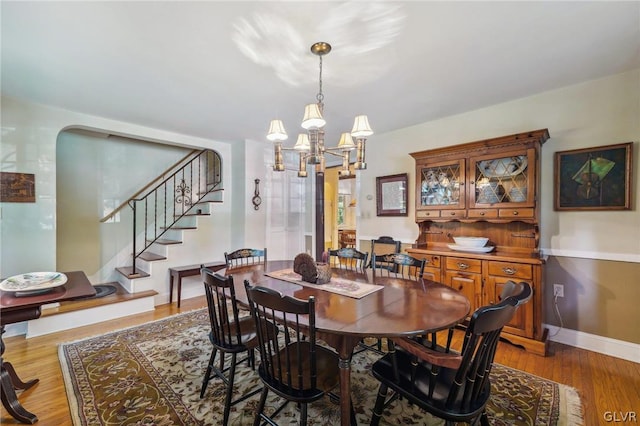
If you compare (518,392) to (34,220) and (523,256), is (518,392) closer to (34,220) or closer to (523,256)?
(523,256)

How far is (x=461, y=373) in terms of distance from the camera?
1.20 metres

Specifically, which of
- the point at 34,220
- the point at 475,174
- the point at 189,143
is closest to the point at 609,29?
the point at 475,174

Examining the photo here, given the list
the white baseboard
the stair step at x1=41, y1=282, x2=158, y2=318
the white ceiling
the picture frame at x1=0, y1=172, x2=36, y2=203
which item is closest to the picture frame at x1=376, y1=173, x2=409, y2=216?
the white ceiling

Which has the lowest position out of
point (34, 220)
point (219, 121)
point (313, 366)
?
point (313, 366)

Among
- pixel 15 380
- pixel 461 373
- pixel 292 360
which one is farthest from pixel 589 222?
pixel 15 380

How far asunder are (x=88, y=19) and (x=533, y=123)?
3.93m

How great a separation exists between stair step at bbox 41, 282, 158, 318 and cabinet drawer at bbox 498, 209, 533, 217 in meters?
4.35

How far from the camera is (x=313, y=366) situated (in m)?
1.36

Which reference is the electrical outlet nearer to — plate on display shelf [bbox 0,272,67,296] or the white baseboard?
the white baseboard

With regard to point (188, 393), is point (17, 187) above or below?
above

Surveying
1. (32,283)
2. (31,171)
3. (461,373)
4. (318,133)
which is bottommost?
(461,373)

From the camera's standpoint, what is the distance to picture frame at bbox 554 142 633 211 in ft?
8.22

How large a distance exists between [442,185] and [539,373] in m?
1.99

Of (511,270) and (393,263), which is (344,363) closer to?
(393,263)
